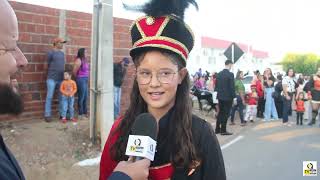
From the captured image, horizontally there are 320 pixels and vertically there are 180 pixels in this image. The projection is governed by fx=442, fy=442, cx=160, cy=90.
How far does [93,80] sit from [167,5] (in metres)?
5.86

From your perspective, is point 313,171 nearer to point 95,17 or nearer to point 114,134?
point 95,17

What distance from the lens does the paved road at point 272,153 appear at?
727 centimetres

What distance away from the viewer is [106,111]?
26.5 feet

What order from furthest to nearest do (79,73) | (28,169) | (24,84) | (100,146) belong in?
1. (79,73)
2. (24,84)
3. (100,146)
4. (28,169)

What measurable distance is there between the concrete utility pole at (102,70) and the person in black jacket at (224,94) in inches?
166

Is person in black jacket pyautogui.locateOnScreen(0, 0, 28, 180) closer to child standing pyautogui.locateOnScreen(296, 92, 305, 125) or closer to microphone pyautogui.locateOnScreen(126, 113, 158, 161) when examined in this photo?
microphone pyautogui.locateOnScreen(126, 113, 158, 161)

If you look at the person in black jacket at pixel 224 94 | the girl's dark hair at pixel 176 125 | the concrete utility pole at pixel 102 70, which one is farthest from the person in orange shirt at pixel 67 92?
the girl's dark hair at pixel 176 125

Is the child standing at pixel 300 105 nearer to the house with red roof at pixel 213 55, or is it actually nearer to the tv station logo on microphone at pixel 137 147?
the tv station logo on microphone at pixel 137 147

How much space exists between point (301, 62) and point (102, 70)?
67.0 m

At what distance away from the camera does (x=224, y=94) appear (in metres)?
11.5

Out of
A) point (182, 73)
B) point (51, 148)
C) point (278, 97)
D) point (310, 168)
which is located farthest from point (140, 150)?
point (278, 97)

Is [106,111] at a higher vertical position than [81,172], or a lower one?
higher

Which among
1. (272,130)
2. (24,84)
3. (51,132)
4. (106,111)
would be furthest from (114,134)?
(272,130)

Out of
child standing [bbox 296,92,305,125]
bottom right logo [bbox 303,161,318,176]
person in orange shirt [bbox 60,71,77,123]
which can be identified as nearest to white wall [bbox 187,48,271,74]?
child standing [bbox 296,92,305,125]
